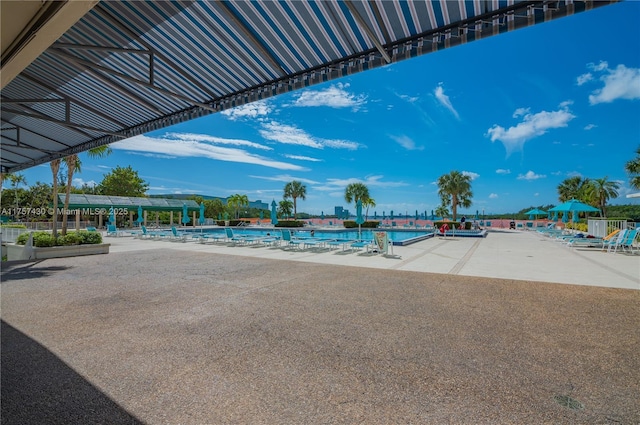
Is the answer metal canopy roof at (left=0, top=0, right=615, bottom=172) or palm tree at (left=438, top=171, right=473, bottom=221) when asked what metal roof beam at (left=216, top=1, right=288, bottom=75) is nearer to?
metal canopy roof at (left=0, top=0, right=615, bottom=172)

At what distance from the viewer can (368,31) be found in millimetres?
2580

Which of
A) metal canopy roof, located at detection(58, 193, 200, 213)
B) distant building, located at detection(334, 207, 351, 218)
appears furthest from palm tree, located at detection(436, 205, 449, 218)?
metal canopy roof, located at detection(58, 193, 200, 213)

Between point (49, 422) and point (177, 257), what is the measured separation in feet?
31.2

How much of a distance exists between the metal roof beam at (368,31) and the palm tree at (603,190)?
Result: 47.3 metres

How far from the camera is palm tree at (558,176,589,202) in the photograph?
140ft

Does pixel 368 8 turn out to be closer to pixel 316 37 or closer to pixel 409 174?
pixel 316 37

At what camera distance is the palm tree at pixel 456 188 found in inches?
1230

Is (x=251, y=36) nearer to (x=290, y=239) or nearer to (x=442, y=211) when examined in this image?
(x=290, y=239)

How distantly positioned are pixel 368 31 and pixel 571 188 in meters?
56.4

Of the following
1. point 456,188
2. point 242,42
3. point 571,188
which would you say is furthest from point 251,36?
point 571,188

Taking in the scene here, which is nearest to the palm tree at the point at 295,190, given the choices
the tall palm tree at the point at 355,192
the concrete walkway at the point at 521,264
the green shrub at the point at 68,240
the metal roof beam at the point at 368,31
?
the tall palm tree at the point at 355,192

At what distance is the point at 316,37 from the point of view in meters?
3.16

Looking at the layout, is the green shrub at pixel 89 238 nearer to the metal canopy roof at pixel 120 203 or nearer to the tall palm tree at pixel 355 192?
the metal canopy roof at pixel 120 203

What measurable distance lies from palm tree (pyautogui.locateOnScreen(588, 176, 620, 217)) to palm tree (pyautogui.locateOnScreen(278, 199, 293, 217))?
134 feet
